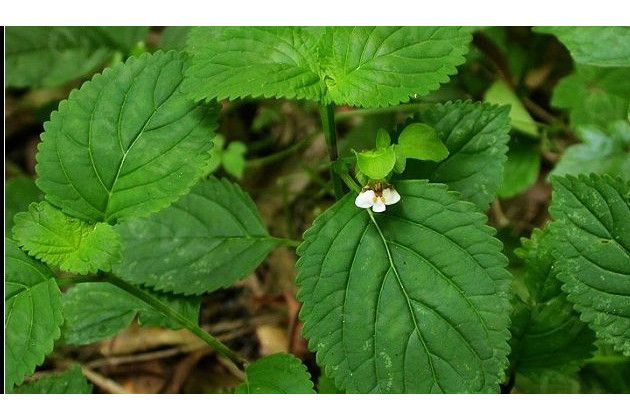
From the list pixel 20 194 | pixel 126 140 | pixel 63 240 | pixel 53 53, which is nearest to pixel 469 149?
pixel 126 140

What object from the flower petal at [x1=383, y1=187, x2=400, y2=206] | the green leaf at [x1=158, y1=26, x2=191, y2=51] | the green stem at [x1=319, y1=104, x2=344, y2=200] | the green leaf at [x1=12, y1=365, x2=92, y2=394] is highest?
the green leaf at [x1=158, y1=26, x2=191, y2=51]

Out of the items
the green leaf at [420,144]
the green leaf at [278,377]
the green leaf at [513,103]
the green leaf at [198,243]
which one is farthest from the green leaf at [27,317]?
the green leaf at [513,103]

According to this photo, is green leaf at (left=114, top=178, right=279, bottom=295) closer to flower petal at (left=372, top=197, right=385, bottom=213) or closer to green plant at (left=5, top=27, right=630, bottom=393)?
green plant at (left=5, top=27, right=630, bottom=393)

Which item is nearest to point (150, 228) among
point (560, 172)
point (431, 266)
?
point (431, 266)

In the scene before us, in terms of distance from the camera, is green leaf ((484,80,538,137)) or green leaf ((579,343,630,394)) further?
green leaf ((484,80,538,137))

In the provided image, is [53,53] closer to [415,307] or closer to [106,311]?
[106,311]

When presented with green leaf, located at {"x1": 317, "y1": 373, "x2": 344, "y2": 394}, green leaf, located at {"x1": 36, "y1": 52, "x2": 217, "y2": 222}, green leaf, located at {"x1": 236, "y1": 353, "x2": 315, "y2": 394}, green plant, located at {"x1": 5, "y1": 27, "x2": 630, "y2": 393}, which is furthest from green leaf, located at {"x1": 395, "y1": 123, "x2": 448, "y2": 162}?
green leaf, located at {"x1": 317, "y1": 373, "x2": 344, "y2": 394}

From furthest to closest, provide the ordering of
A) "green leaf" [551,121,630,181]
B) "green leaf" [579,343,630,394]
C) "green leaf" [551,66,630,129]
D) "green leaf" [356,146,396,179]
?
"green leaf" [551,66,630,129]
"green leaf" [551,121,630,181]
"green leaf" [579,343,630,394]
"green leaf" [356,146,396,179]
